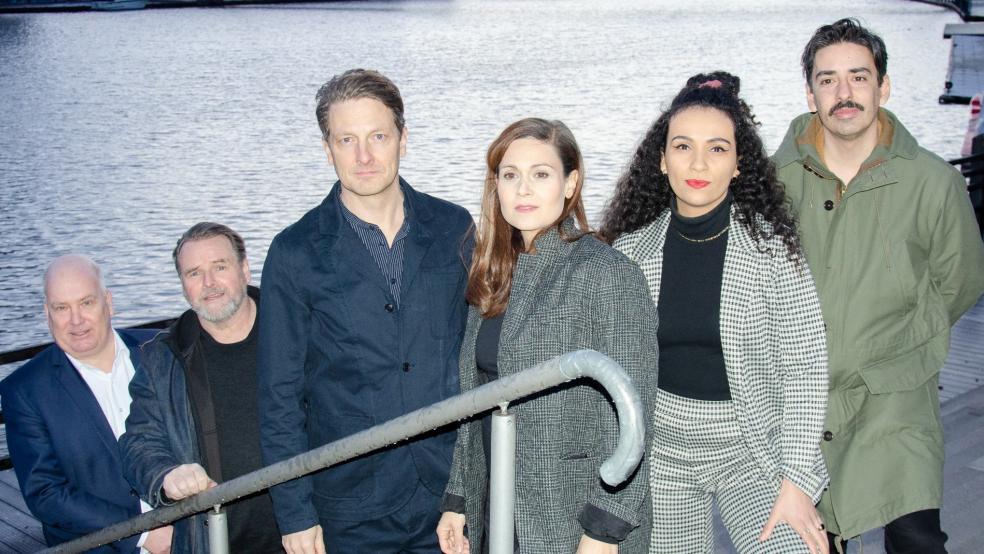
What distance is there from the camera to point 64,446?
13.4ft

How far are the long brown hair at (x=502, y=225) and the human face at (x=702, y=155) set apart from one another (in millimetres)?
291

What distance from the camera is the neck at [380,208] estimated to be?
3.39m

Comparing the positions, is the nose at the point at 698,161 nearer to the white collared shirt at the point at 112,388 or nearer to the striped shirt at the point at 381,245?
the striped shirt at the point at 381,245

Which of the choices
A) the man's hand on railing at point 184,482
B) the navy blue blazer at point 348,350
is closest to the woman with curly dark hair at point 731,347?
the navy blue blazer at point 348,350

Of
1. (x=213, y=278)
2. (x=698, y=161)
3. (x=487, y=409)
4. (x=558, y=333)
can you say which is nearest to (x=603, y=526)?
(x=558, y=333)

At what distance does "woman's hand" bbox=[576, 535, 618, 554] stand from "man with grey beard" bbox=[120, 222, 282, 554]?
125cm

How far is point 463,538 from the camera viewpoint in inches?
130

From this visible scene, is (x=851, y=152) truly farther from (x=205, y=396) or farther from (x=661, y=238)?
(x=205, y=396)

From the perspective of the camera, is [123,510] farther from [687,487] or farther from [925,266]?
[925,266]

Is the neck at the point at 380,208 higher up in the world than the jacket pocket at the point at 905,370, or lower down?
higher up

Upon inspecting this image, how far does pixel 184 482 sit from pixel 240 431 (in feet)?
1.47

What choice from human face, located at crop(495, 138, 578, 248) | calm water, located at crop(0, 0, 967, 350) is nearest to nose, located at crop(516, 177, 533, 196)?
human face, located at crop(495, 138, 578, 248)

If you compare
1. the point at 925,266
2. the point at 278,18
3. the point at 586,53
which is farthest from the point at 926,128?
the point at 278,18

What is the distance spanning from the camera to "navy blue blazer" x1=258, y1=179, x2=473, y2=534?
3275 millimetres
